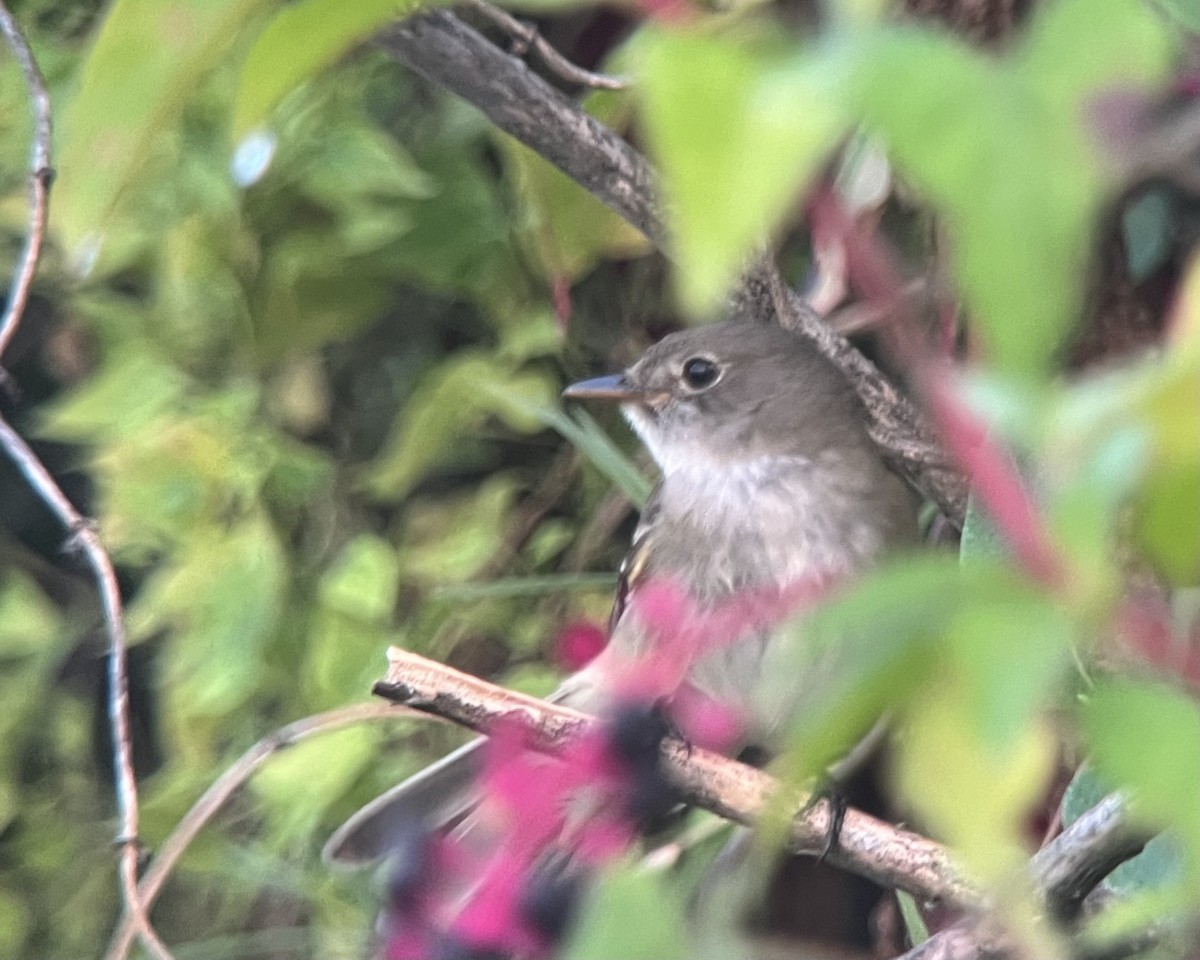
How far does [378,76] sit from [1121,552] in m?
1.20

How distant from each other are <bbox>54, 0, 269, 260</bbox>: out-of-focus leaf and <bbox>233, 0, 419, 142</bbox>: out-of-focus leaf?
0.9 inches

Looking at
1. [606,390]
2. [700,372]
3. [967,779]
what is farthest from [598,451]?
[967,779]

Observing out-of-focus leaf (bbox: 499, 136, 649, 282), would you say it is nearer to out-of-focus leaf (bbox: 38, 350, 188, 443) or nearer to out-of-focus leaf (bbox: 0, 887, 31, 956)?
out-of-focus leaf (bbox: 38, 350, 188, 443)

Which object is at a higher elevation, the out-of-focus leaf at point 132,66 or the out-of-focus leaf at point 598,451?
the out-of-focus leaf at point 132,66

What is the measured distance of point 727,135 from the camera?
0.34m

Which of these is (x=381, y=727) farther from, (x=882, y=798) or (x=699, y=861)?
(x=882, y=798)

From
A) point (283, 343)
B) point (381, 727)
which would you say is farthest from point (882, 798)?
point (283, 343)

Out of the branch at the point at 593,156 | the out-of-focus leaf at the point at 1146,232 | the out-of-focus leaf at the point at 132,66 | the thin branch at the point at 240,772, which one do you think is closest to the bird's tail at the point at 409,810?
the thin branch at the point at 240,772

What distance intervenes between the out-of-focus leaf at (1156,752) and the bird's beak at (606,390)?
1285mm

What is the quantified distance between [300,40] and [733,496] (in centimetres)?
120

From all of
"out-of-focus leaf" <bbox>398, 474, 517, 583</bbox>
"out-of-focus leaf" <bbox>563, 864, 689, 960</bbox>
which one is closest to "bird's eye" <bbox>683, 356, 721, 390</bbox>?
"out-of-focus leaf" <bbox>398, 474, 517, 583</bbox>

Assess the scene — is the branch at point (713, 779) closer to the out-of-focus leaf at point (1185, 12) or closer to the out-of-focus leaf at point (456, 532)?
the out-of-focus leaf at point (1185, 12)

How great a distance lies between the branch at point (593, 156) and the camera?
1.05 m

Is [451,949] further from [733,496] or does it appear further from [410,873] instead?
[733,496]
